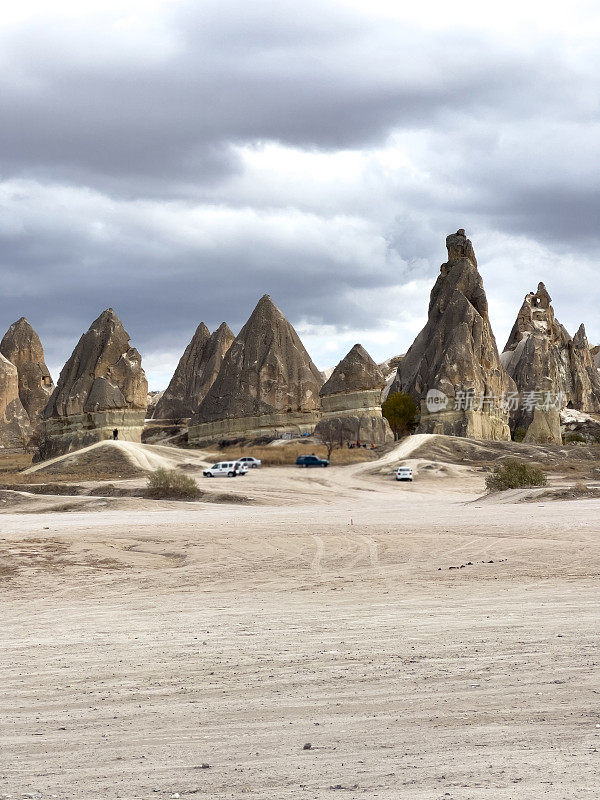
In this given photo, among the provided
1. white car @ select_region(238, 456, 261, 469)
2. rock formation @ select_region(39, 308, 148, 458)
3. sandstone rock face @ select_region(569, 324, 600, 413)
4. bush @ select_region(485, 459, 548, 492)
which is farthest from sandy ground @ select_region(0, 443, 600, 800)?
sandstone rock face @ select_region(569, 324, 600, 413)

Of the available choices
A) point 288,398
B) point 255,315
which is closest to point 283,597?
point 288,398

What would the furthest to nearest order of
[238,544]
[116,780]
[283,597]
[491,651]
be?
[238,544] → [283,597] → [491,651] → [116,780]

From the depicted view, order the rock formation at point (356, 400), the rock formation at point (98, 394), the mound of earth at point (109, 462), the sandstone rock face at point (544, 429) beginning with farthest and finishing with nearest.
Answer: the sandstone rock face at point (544, 429), the rock formation at point (356, 400), the rock formation at point (98, 394), the mound of earth at point (109, 462)

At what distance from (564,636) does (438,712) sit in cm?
213

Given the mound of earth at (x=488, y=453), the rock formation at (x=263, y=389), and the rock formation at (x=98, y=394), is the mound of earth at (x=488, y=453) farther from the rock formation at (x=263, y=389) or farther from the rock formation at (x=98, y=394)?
the rock formation at (x=98, y=394)

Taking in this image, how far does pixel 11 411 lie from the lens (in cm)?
7588

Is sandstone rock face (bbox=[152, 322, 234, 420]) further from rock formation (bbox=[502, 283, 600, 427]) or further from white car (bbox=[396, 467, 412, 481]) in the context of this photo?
white car (bbox=[396, 467, 412, 481])

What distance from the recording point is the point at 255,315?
55938mm

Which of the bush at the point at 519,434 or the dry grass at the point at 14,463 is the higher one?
the bush at the point at 519,434

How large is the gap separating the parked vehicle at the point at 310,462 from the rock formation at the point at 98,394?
12.6 meters

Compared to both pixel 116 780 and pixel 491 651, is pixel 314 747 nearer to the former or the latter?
pixel 116 780

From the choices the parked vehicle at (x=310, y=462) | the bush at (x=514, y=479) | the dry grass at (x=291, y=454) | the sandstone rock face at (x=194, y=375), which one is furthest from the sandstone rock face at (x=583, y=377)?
the bush at (x=514, y=479)

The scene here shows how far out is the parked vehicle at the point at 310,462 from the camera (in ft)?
126

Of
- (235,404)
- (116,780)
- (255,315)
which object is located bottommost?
(116,780)
